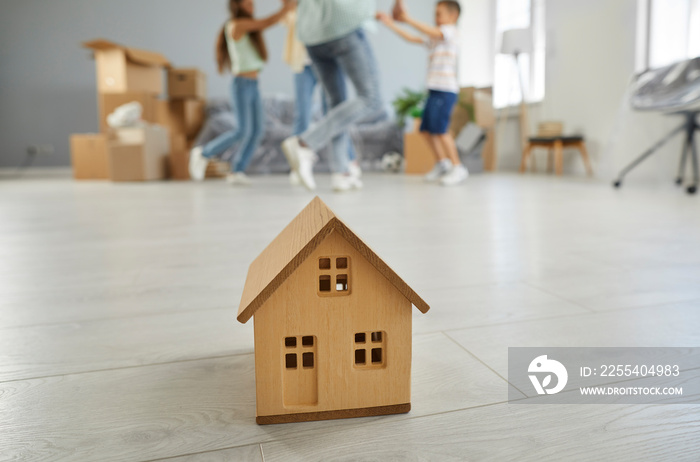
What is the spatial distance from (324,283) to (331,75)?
2.30 m

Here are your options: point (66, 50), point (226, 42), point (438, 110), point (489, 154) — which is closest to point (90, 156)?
point (66, 50)

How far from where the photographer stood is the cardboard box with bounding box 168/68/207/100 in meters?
4.96

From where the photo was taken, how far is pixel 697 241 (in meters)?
1.29

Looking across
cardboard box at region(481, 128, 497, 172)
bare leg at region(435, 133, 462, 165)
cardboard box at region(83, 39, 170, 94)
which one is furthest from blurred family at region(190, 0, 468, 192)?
cardboard box at region(481, 128, 497, 172)

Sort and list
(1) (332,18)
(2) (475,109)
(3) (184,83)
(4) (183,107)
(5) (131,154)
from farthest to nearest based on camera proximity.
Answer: (4) (183,107) < (3) (184,83) < (2) (475,109) < (5) (131,154) < (1) (332,18)

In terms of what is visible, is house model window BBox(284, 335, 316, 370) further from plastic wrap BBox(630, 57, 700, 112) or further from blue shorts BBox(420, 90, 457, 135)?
blue shorts BBox(420, 90, 457, 135)

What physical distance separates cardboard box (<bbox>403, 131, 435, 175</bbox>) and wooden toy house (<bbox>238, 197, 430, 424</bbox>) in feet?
13.9

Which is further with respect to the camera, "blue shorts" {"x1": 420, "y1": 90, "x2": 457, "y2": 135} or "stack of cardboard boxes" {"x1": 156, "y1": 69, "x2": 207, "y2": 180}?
"stack of cardboard boxes" {"x1": 156, "y1": 69, "x2": 207, "y2": 180}

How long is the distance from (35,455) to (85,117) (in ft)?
19.0

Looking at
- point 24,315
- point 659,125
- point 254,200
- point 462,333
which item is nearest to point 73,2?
point 254,200

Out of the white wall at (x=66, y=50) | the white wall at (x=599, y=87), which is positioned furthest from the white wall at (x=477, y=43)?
the white wall at (x=66, y=50)

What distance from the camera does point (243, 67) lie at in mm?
3289

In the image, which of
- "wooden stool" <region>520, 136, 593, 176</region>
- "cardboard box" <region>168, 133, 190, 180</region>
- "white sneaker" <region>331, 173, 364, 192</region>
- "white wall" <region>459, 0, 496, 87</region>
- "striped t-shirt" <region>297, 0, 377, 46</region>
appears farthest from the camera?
"white wall" <region>459, 0, 496, 87</region>

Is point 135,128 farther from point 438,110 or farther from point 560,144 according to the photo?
point 560,144
